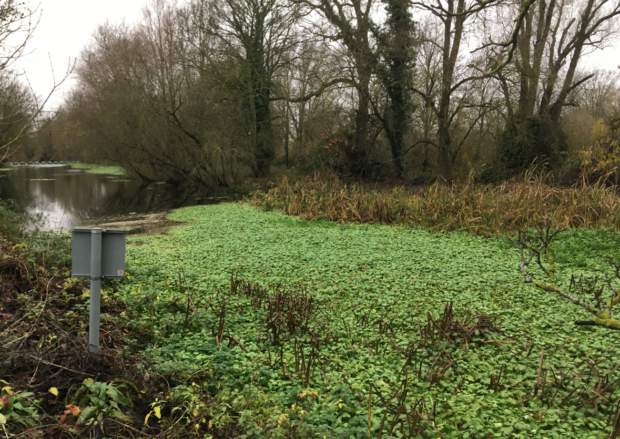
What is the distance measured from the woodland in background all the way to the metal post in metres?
12.1

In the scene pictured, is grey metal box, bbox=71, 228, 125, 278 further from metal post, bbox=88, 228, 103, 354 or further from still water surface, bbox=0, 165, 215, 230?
still water surface, bbox=0, 165, 215, 230

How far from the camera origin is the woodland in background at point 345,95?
15.0 meters

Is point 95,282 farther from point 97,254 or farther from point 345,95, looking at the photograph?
point 345,95

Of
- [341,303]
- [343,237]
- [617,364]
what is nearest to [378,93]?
[343,237]

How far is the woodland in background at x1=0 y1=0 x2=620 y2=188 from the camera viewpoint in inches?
589

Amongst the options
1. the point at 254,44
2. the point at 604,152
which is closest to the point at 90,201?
the point at 254,44

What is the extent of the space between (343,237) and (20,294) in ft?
18.6

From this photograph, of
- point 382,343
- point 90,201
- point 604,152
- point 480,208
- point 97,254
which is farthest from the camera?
point 90,201

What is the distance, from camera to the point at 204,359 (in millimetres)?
3363

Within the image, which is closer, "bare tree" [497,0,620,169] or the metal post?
the metal post

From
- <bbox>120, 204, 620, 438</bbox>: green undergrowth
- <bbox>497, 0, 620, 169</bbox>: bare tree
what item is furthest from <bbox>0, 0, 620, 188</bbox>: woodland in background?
<bbox>120, 204, 620, 438</bbox>: green undergrowth

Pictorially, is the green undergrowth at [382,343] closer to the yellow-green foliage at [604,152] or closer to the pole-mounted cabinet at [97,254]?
the pole-mounted cabinet at [97,254]

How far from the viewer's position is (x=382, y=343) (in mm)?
3727

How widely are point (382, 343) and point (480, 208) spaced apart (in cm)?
634
